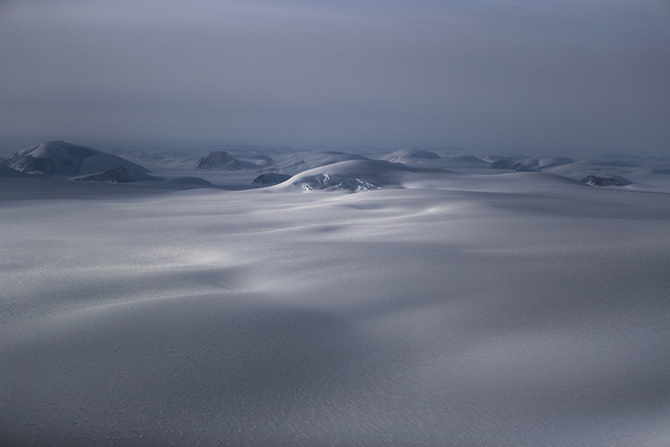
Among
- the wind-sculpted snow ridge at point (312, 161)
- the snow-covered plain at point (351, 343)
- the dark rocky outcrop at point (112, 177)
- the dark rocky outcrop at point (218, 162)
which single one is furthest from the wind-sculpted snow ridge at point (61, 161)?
the snow-covered plain at point (351, 343)

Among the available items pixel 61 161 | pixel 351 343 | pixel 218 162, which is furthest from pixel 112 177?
pixel 351 343

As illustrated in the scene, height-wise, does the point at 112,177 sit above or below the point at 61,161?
below

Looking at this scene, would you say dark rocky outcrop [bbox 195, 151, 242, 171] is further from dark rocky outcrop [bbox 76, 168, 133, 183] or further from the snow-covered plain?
the snow-covered plain

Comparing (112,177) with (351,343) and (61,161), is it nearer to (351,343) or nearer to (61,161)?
(61,161)

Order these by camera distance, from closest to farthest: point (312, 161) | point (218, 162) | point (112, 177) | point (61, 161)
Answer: point (112, 177) < point (61, 161) < point (312, 161) < point (218, 162)

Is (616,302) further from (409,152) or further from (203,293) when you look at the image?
(409,152)

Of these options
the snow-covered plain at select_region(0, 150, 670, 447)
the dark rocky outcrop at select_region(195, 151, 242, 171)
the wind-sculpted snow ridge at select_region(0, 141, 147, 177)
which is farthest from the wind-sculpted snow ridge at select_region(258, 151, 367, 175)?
the snow-covered plain at select_region(0, 150, 670, 447)
